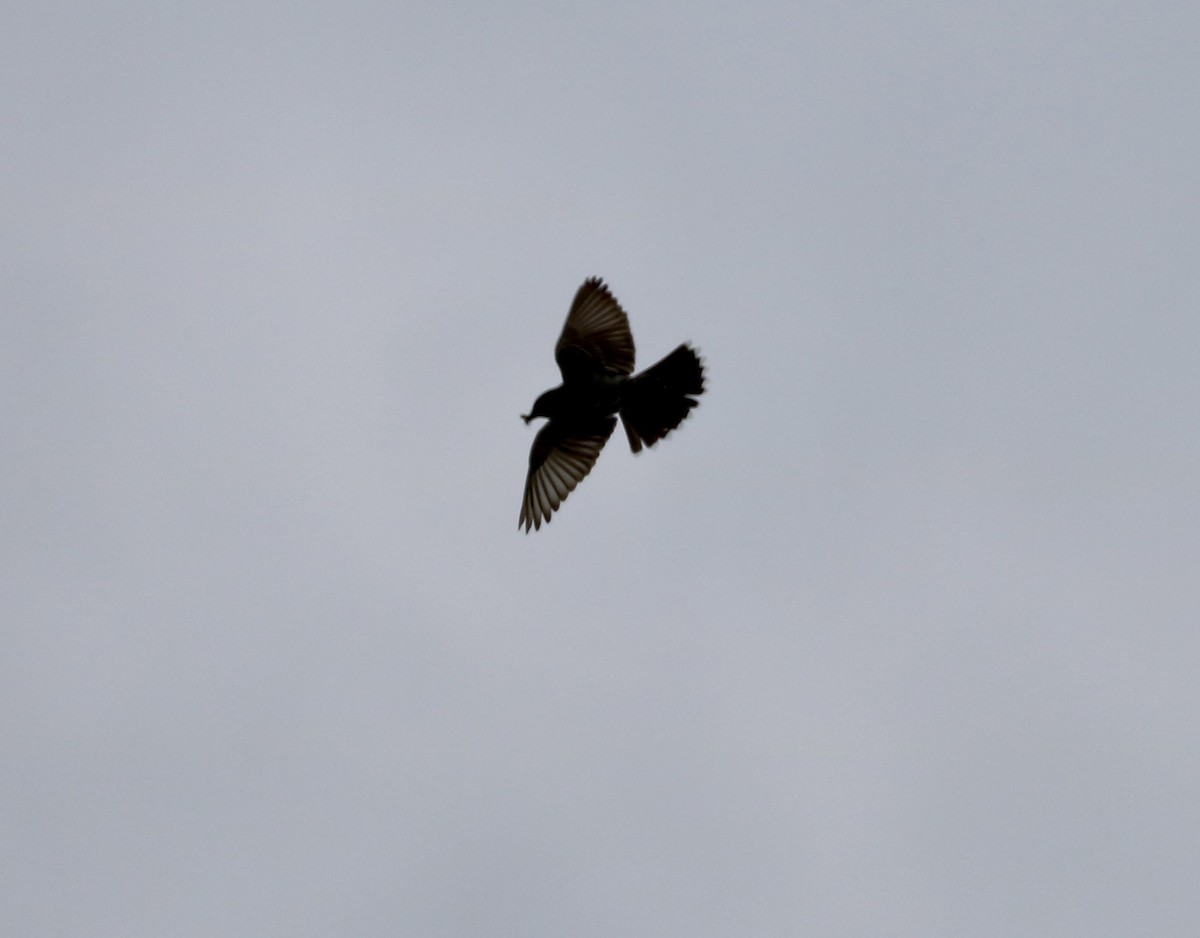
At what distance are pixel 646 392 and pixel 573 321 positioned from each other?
1.45 metres

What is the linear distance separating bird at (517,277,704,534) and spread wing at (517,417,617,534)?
0.04 feet

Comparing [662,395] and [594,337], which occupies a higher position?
[594,337]

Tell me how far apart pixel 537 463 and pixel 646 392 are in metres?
1.76

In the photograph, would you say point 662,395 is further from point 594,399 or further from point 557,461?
point 557,461

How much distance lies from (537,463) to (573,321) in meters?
1.77

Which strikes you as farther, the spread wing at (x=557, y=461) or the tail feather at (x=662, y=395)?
the spread wing at (x=557, y=461)

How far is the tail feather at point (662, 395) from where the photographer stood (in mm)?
24359

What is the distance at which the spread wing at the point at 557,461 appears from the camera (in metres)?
25.0

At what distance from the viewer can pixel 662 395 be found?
24.5 meters

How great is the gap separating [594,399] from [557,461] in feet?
3.28

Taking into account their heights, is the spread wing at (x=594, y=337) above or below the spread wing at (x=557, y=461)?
above

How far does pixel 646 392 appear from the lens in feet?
80.5

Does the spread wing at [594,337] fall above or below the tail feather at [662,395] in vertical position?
above

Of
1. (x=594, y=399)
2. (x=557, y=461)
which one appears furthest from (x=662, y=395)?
(x=557, y=461)
